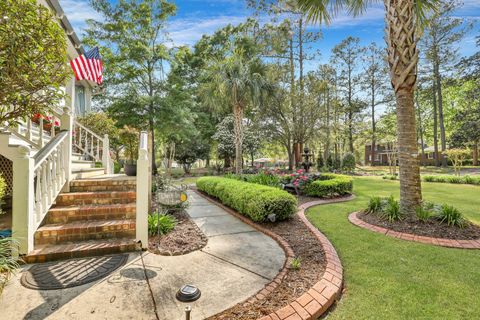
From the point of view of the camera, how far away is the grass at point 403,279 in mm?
2190

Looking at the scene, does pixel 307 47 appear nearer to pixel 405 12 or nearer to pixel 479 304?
pixel 405 12

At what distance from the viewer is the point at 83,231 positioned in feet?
11.9

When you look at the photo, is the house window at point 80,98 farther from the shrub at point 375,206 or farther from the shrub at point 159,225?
the shrub at point 375,206

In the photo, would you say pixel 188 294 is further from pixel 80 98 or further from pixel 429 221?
pixel 80 98

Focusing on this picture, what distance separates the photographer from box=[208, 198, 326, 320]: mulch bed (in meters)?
2.15

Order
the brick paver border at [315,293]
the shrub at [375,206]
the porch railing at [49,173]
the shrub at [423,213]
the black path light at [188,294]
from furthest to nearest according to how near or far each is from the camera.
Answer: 1. the shrub at [375,206]
2. the shrub at [423,213]
3. the porch railing at [49,173]
4. the black path light at [188,294]
5. the brick paver border at [315,293]

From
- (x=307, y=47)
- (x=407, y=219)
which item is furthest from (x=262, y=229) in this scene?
(x=307, y=47)

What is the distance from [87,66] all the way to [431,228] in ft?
34.4

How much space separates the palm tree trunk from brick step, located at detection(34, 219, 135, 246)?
17.6ft

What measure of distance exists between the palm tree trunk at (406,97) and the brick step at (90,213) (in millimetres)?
5471

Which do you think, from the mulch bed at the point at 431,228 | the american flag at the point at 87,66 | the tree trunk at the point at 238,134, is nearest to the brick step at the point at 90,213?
the mulch bed at the point at 431,228

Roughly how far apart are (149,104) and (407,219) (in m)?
13.3

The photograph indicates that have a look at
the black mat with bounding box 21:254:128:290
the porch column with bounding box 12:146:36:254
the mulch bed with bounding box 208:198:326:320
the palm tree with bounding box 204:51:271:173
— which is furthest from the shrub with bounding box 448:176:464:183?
the porch column with bounding box 12:146:36:254

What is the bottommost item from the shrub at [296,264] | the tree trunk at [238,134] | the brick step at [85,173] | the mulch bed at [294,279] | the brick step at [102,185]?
the mulch bed at [294,279]
